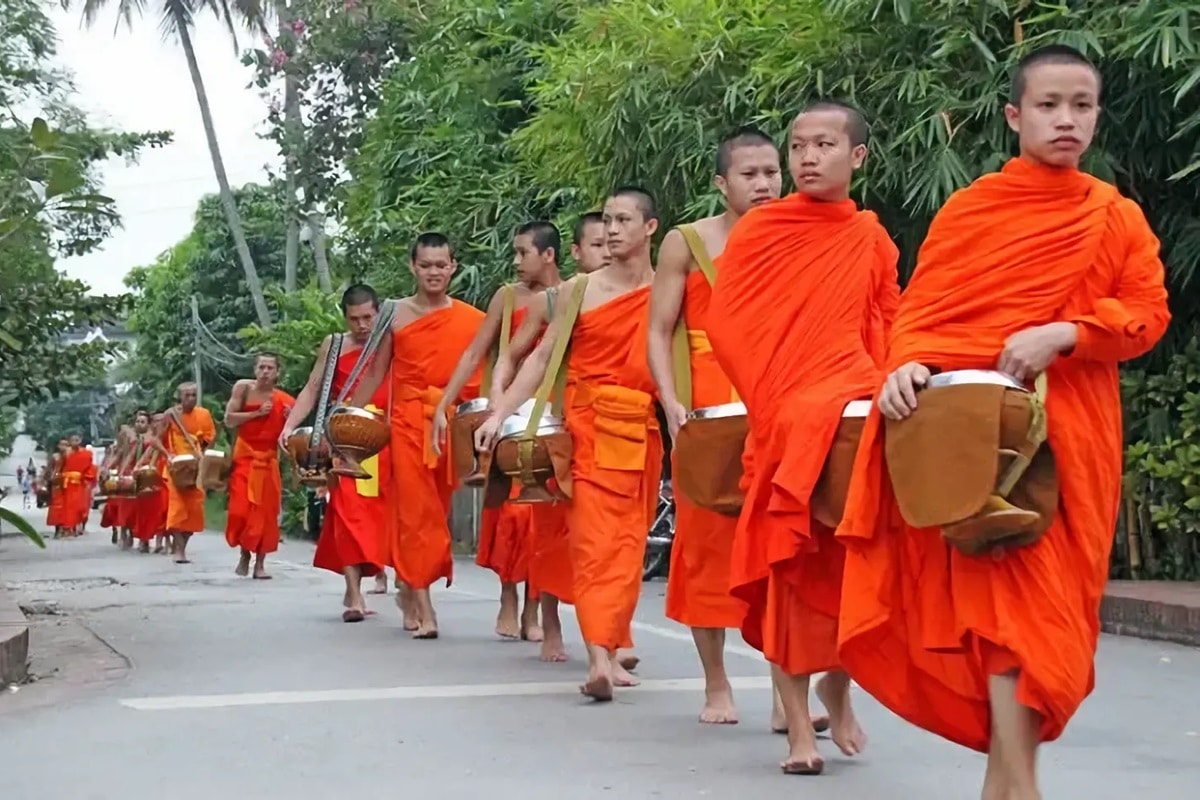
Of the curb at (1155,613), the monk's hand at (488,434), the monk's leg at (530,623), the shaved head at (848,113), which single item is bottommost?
the monk's leg at (530,623)

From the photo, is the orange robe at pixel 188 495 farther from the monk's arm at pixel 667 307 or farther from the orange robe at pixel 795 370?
the orange robe at pixel 795 370

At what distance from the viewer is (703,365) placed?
21.6ft

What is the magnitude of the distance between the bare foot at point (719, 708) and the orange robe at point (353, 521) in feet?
15.7

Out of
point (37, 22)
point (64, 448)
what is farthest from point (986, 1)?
point (64, 448)

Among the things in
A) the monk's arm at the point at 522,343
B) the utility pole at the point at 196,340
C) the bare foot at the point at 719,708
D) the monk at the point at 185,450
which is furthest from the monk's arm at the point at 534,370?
the utility pole at the point at 196,340

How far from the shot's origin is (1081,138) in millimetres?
4488

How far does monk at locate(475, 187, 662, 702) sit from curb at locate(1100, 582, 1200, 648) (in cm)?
343

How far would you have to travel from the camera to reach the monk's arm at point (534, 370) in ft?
25.2

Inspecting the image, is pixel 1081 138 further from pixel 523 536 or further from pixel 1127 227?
pixel 523 536

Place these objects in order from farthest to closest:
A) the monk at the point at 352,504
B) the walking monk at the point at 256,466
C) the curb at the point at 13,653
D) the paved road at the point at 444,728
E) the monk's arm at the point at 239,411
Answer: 1. the monk's arm at the point at 239,411
2. the walking monk at the point at 256,466
3. the monk at the point at 352,504
4. the curb at the point at 13,653
5. the paved road at the point at 444,728

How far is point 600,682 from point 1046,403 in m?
3.03

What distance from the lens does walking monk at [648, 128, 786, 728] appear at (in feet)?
21.1

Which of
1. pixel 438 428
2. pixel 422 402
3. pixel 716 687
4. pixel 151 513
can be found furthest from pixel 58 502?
pixel 716 687

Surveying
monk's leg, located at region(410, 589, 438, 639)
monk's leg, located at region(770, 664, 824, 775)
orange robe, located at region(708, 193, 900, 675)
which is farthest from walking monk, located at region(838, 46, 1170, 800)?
monk's leg, located at region(410, 589, 438, 639)
